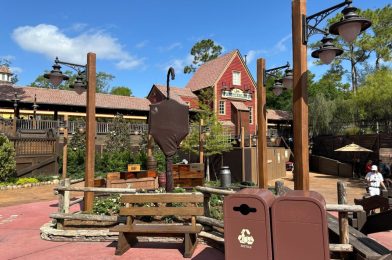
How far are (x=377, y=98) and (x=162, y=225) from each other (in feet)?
88.1

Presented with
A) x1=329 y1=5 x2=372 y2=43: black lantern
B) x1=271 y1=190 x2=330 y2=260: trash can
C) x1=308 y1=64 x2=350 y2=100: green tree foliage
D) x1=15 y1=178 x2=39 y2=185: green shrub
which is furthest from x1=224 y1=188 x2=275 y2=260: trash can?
x1=308 y1=64 x2=350 y2=100: green tree foliage

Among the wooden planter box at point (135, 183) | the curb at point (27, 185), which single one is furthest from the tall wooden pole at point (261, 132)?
the curb at point (27, 185)

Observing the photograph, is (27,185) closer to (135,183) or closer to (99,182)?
(99,182)

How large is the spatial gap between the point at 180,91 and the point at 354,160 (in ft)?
60.6

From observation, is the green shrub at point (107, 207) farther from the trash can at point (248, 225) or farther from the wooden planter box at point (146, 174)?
the wooden planter box at point (146, 174)

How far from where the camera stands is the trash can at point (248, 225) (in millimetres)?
4121

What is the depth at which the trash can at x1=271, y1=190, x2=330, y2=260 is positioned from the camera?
3.89 meters

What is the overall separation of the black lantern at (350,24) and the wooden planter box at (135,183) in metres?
8.61

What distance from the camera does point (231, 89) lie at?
36.1 metres

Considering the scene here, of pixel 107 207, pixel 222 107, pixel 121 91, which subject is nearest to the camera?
pixel 107 207

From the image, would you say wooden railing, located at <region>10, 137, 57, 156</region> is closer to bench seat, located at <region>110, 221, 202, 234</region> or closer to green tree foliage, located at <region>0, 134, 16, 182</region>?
green tree foliage, located at <region>0, 134, 16, 182</region>

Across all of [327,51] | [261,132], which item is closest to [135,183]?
[261,132]

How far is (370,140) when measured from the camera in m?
23.2

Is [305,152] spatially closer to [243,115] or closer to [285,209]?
[285,209]
